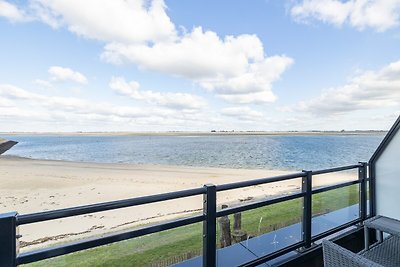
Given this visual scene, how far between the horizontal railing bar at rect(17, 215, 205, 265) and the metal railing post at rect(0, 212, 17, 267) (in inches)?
1.5

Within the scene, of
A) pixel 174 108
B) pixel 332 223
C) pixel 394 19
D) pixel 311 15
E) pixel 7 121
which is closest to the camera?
pixel 332 223

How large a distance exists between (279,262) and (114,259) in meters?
1.36

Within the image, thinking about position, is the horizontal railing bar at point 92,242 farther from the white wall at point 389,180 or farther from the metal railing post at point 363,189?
the white wall at point 389,180

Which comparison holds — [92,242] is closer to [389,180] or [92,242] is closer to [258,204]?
[258,204]

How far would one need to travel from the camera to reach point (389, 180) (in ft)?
9.80

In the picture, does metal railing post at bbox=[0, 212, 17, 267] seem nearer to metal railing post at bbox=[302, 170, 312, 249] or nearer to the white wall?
metal railing post at bbox=[302, 170, 312, 249]

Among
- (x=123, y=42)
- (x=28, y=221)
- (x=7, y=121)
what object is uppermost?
(x=123, y=42)

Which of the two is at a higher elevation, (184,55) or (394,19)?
(184,55)

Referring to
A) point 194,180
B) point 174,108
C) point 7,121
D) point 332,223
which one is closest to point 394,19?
point 332,223

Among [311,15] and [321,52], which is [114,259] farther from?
[321,52]

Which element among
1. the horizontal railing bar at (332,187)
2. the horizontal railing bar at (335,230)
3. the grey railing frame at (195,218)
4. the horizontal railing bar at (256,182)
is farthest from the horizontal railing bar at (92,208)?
the horizontal railing bar at (335,230)

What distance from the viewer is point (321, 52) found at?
329 inches

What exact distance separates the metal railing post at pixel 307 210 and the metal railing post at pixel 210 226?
1040 millimetres

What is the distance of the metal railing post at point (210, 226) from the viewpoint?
175cm
